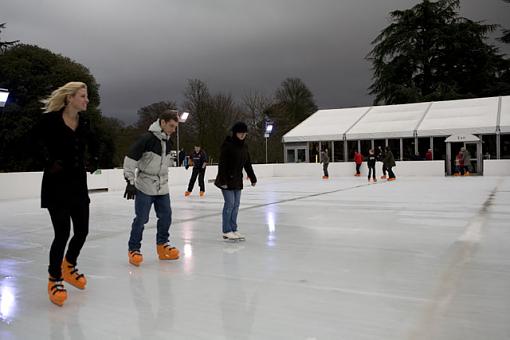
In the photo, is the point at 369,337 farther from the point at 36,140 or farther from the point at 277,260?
the point at 36,140

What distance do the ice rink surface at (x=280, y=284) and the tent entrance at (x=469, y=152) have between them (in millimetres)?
16897

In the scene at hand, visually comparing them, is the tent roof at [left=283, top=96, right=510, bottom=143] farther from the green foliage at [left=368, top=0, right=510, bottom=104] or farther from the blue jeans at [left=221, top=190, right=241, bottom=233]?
the blue jeans at [left=221, top=190, right=241, bottom=233]

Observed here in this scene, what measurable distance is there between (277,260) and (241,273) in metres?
0.57

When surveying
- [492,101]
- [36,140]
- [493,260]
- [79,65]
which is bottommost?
[493,260]

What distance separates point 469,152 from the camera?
22547mm

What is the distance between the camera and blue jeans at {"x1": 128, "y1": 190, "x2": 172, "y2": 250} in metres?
4.00

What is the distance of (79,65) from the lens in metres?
27.4

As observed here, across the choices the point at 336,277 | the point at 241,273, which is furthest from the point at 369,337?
the point at 241,273

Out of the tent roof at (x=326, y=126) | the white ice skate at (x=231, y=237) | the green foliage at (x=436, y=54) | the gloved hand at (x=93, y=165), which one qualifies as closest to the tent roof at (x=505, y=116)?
the tent roof at (x=326, y=126)

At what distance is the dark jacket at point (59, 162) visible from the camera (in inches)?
115

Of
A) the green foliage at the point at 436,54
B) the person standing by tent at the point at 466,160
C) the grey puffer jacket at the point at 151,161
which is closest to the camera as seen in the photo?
the grey puffer jacket at the point at 151,161

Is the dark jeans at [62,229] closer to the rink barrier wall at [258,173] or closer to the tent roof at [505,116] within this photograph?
the rink barrier wall at [258,173]

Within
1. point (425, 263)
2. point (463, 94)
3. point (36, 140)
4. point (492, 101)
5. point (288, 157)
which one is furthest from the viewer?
point (463, 94)

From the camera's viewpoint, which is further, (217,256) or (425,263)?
(217,256)
